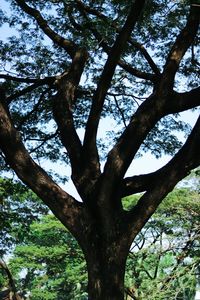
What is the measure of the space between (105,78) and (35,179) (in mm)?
1324

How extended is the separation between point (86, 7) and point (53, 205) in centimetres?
368

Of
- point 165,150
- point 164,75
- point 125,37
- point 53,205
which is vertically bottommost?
point 53,205

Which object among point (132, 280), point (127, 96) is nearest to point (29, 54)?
point (127, 96)

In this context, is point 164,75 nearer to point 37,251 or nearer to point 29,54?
point 29,54

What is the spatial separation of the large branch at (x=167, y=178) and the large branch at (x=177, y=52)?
0.54 meters

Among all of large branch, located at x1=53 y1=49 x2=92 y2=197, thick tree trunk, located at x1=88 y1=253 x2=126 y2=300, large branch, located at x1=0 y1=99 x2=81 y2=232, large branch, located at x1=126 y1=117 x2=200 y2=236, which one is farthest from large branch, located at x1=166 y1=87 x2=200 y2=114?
thick tree trunk, located at x1=88 y1=253 x2=126 y2=300

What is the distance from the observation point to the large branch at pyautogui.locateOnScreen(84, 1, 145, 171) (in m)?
4.48

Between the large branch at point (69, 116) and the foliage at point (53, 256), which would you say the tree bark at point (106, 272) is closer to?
the large branch at point (69, 116)

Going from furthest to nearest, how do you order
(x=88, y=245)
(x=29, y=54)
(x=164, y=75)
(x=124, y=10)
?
(x=29, y=54) < (x=124, y=10) < (x=164, y=75) < (x=88, y=245)

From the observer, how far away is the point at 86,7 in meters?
6.69

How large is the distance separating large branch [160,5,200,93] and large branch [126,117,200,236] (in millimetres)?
542

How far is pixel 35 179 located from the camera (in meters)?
4.34

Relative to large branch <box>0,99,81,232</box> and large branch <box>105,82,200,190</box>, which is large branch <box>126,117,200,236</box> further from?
large branch <box>0,99,81,232</box>

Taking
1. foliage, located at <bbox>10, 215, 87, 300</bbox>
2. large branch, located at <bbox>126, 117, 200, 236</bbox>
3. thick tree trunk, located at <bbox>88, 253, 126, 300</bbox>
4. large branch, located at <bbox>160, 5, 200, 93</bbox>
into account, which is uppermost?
foliage, located at <bbox>10, 215, 87, 300</bbox>
